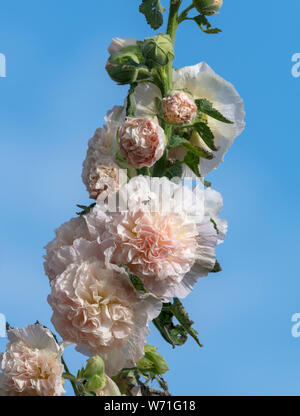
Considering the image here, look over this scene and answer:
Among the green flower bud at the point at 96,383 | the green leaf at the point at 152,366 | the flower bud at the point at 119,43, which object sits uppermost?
the flower bud at the point at 119,43

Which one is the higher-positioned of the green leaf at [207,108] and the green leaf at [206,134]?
the green leaf at [207,108]

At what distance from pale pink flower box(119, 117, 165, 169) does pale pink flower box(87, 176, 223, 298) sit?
11 cm

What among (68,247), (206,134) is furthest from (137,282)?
(206,134)

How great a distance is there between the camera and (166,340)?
9.64 ft

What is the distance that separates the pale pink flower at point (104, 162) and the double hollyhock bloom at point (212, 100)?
156 millimetres

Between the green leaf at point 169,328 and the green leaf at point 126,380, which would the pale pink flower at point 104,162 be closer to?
the green leaf at point 169,328

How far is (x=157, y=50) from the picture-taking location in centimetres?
284

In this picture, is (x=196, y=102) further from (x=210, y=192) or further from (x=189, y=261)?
(x=189, y=261)

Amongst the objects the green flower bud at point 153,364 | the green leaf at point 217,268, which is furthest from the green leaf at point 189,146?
the green flower bud at point 153,364

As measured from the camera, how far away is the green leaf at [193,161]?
298 centimetres

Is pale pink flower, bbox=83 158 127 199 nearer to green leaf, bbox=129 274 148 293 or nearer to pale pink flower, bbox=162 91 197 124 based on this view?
pale pink flower, bbox=162 91 197 124

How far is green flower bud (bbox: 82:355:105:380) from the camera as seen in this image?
8.28ft
